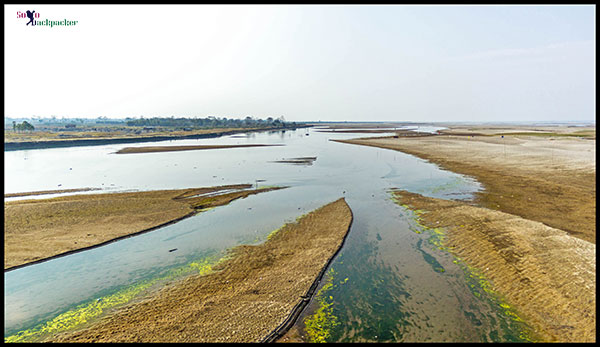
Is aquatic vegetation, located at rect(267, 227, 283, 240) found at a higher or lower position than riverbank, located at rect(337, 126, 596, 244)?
lower

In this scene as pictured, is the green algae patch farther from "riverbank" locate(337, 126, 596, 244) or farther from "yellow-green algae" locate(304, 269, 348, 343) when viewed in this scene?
"riverbank" locate(337, 126, 596, 244)

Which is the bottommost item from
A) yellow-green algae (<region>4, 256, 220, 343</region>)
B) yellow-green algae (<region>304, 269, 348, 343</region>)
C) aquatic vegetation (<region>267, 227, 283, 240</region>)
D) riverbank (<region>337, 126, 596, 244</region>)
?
yellow-green algae (<region>304, 269, 348, 343</region>)

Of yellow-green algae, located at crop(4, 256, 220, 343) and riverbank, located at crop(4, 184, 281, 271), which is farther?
riverbank, located at crop(4, 184, 281, 271)

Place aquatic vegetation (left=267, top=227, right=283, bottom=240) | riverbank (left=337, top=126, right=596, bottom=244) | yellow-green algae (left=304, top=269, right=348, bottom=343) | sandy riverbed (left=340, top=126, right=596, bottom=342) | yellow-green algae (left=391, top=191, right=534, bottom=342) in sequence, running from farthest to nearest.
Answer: riverbank (left=337, top=126, right=596, bottom=244) → aquatic vegetation (left=267, top=227, right=283, bottom=240) → sandy riverbed (left=340, top=126, right=596, bottom=342) → yellow-green algae (left=391, top=191, right=534, bottom=342) → yellow-green algae (left=304, top=269, right=348, bottom=343)

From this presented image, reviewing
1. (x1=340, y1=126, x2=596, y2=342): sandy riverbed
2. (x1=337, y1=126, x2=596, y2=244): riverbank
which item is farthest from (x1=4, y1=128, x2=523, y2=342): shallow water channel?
(x1=337, y1=126, x2=596, y2=244): riverbank

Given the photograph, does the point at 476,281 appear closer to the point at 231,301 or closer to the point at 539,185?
the point at 231,301

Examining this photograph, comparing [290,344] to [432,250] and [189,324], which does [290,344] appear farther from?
[432,250]

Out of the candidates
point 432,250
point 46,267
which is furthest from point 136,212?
point 432,250

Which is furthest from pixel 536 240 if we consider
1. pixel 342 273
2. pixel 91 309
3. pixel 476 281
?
pixel 91 309
